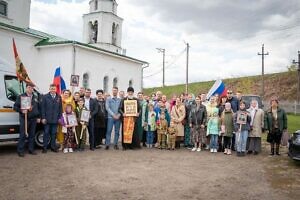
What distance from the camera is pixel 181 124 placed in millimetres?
11781

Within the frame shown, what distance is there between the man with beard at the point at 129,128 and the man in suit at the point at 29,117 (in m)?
2.85

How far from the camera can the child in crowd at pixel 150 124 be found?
1177 cm

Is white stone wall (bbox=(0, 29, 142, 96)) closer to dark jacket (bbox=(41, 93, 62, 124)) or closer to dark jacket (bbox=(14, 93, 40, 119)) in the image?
dark jacket (bbox=(41, 93, 62, 124))

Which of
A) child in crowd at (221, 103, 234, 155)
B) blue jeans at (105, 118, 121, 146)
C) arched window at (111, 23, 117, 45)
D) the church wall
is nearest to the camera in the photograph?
child in crowd at (221, 103, 234, 155)

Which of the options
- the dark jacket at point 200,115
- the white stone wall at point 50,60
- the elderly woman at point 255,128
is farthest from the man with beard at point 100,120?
the white stone wall at point 50,60

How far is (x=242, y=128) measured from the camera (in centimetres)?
1073

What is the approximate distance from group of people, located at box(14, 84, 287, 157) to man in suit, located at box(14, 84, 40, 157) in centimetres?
3

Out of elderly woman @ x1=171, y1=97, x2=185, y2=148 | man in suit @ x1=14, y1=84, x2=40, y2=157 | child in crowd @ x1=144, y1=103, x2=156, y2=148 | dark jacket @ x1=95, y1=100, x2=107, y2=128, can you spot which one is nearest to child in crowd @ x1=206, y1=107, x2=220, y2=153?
elderly woman @ x1=171, y1=97, x2=185, y2=148

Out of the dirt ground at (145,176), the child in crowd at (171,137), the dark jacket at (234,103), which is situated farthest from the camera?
the dark jacket at (234,103)

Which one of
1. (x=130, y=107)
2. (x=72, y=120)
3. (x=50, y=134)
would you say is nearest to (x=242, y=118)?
(x=130, y=107)

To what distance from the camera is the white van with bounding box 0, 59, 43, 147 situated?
927 cm

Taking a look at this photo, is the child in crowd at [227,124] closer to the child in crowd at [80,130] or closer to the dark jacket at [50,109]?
the child in crowd at [80,130]

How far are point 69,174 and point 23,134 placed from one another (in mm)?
2751

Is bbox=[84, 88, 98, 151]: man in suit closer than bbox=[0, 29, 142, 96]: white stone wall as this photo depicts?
Yes
